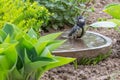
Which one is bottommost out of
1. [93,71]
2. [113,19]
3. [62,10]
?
[93,71]

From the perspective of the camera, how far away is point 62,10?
6156 millimetres

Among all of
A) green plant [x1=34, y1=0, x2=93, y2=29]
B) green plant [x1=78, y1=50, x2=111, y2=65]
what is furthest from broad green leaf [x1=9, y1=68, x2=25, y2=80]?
green plant [x1=34, y1=0, x2=93, y2=29]

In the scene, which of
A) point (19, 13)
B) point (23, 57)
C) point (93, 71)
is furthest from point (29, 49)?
point (93, 71)

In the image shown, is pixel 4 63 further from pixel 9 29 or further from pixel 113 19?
pixel 113 19

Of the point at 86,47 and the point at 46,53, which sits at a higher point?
the point at 46,53

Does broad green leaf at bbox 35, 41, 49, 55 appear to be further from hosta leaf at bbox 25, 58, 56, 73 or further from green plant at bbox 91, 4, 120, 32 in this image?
green plant at bbox 91, 4, 120, 32

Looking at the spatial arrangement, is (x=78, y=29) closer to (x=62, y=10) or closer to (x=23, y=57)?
(x=62, y=10)

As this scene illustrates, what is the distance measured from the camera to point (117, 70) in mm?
4637

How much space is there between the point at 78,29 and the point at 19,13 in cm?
91

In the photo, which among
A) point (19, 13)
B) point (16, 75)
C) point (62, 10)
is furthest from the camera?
point (62, 10)

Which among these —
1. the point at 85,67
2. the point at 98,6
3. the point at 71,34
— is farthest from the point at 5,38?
the point at 98,6

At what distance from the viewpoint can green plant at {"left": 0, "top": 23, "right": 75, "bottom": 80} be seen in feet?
9.18

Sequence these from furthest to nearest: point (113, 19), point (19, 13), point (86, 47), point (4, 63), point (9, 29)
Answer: point (86, 47)
point (113, 19)
point (19, 13)
point (9, 29)
point (4, 63)

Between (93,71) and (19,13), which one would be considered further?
Result: (93,71)
